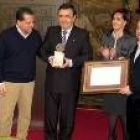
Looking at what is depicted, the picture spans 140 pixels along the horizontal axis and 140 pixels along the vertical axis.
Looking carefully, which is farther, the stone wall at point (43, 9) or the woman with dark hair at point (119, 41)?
the stone wall at point (43, 9)

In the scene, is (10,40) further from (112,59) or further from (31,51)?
(112,59)

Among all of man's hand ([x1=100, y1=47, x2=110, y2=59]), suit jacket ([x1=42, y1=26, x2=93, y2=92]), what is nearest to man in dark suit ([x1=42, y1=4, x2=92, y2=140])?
suit jacket ([x1=42, y1=26, x2=93, y2=92])

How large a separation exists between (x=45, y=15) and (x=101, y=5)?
0.84 m

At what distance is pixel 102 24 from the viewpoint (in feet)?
22.3

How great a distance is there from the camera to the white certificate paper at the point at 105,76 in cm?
438

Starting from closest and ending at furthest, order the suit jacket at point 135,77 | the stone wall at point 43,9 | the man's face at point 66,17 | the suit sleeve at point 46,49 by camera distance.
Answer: the suit jacket at point 135,77 → the man's face at point 66,17 → the suit sleeve at point 46,49 → the stone wall at point 43,9

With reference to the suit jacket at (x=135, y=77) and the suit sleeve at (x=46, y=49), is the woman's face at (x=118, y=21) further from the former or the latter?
the suit sleeve at (x=46, y=49)

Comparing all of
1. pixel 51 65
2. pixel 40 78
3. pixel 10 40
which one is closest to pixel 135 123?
pixel 51 65

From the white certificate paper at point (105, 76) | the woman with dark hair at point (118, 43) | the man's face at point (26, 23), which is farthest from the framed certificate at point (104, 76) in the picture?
the man's face at point (26, 23)

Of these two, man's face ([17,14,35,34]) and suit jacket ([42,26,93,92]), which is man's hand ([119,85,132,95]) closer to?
suit jacket ([42,26,93,92])

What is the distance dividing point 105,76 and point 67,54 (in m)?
0.43

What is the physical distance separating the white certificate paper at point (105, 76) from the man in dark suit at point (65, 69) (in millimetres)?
193

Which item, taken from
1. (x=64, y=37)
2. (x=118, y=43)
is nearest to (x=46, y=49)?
(x=64, y=37)

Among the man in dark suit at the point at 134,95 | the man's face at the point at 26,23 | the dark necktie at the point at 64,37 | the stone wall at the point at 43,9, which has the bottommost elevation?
the man in dark suit at the point at 134,95
